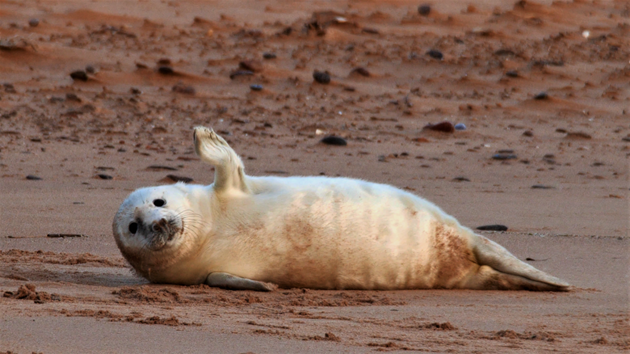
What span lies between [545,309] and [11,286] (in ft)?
6.99

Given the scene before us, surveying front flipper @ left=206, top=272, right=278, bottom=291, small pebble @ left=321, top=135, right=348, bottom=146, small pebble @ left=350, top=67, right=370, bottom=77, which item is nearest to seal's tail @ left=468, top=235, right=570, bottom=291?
front flipper @ left=206, top=272, right=278, bottom=291

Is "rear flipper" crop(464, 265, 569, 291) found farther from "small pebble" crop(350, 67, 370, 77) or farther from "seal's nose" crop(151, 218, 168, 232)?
"small pebble" crop(350, 67, 370, 77)

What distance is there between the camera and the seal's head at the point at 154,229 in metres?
3.97

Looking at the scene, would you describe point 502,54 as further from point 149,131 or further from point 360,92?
point 149,131

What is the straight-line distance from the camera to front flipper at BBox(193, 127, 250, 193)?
165 inches

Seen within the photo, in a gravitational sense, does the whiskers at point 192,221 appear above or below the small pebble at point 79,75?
below

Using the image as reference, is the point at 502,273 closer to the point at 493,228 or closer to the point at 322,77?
the point at 493,228

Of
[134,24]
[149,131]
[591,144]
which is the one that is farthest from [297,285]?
[134,24]

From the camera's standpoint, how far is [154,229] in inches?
156

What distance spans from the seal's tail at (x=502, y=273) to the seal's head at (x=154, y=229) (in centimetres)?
132

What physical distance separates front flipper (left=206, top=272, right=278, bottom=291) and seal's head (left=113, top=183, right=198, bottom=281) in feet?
0.60

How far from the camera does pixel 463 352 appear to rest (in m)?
2.87

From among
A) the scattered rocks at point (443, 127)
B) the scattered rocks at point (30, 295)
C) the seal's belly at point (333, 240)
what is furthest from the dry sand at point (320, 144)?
the scattered rocks at point (443, 127)

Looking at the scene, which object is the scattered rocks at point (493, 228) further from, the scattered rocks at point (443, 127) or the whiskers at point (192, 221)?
the scattered rocks at point (443, 127)
